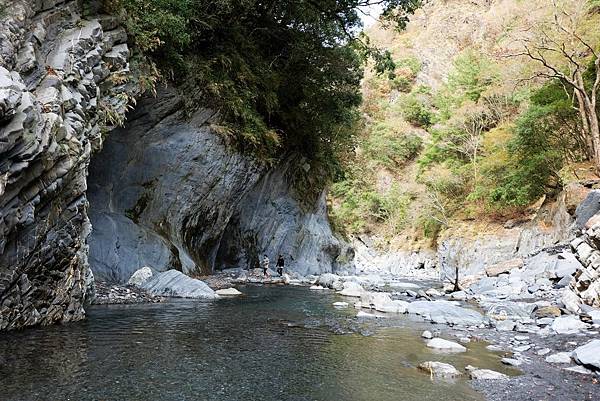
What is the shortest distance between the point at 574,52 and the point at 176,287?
794 inches

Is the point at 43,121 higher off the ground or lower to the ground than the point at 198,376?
higher

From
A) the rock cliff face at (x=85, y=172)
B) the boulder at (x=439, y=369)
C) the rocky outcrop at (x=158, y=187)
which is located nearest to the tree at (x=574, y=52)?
the rock cliff face at (x=85, y=172)

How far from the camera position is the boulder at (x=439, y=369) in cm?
541

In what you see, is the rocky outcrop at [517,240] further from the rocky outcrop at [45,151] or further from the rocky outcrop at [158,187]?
the rocky outcrop at [45,151]

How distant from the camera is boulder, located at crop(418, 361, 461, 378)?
213 inches

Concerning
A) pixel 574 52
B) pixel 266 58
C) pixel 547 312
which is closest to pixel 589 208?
pixel 547 312

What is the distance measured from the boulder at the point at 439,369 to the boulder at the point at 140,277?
8.49 metres

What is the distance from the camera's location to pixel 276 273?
21547 millimetres

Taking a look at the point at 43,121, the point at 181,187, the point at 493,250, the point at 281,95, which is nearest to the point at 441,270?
the point at 493,250

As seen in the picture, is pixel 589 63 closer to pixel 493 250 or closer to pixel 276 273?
pixel 493 250

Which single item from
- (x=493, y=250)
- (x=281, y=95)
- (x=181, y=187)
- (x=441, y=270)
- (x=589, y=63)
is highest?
(x=589, y=63)

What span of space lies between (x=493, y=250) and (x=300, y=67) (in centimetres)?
1593

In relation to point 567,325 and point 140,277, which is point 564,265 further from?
point 140,277

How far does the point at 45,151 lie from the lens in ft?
19.3
